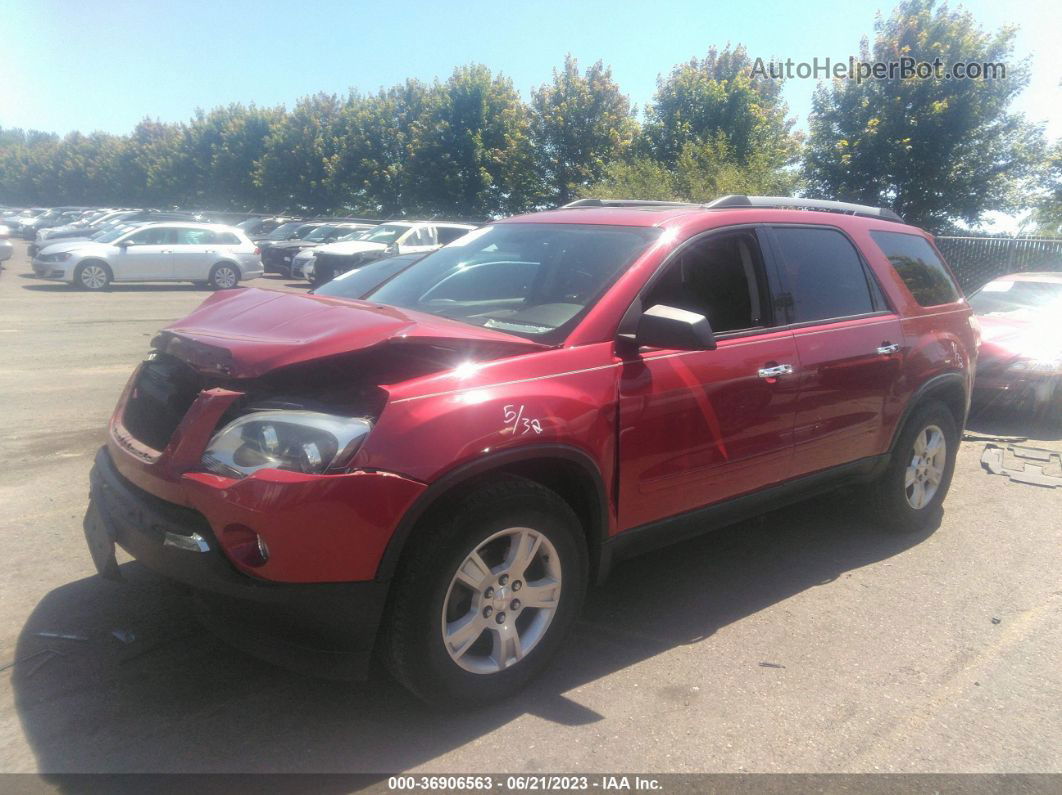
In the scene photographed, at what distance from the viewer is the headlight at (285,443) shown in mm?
2701

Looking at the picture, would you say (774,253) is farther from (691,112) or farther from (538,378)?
(691,112)

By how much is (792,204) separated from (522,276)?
1690 millimetres

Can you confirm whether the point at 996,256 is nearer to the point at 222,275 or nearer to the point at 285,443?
the point at 285,443

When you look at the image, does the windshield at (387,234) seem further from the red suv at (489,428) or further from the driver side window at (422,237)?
the red suv at (489,428)

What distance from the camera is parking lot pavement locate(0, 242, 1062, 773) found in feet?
9.46

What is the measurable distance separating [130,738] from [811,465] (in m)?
3.22

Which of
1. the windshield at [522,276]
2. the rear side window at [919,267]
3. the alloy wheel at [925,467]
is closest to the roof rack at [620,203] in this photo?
the windshield at [522,276]

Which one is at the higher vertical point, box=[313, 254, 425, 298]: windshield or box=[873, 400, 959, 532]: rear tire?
box=[313, 254, 425, 298]: windshield

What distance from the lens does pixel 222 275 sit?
2195 centimetres

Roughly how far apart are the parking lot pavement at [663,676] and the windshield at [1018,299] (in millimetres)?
5139

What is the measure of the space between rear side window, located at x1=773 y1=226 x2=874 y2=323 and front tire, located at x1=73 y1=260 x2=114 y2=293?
63.4 ft

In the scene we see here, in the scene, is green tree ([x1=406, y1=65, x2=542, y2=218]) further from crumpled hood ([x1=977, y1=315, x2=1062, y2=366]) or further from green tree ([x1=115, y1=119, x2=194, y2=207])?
green tree ([x1=115, y1=119, x2=194, y2=207])

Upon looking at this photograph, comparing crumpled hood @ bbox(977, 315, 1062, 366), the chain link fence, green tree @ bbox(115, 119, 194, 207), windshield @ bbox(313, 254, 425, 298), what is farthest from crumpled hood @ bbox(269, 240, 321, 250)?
green tree @ bbox(115, 119, 194, 207)

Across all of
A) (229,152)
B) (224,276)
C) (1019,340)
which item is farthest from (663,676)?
(229,152)
